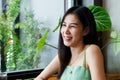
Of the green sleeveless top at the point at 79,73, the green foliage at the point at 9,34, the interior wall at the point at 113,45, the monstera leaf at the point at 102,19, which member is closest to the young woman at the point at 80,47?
the green sleeveless top at the point at 79,73

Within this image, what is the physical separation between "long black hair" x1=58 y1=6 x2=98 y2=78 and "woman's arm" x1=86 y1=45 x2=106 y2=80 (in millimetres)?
80

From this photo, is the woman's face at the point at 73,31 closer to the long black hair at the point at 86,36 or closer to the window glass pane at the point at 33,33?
the long black hair at the point at 86,36

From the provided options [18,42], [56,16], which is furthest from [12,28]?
[56,16]

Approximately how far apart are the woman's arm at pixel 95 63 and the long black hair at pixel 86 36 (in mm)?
80

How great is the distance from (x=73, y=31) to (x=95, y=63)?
0.78 ft

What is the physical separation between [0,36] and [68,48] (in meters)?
0.76

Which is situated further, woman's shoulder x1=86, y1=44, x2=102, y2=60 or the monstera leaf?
the monstera leaf

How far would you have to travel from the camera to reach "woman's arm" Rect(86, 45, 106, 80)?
134cm

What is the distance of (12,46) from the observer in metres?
2.18

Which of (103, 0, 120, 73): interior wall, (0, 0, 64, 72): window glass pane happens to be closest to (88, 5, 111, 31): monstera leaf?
(103, 0, 120, 73): interior wall

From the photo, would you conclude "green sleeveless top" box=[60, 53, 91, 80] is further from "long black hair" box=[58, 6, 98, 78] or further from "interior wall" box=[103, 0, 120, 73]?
"interior wall" box=[103, 0, 120, 73]

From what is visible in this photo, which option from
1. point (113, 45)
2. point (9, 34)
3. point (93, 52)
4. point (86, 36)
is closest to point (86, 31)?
point (86, 36)

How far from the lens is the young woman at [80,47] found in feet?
4.52

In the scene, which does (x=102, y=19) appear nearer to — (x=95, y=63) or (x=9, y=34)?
(x=9, y=34)
